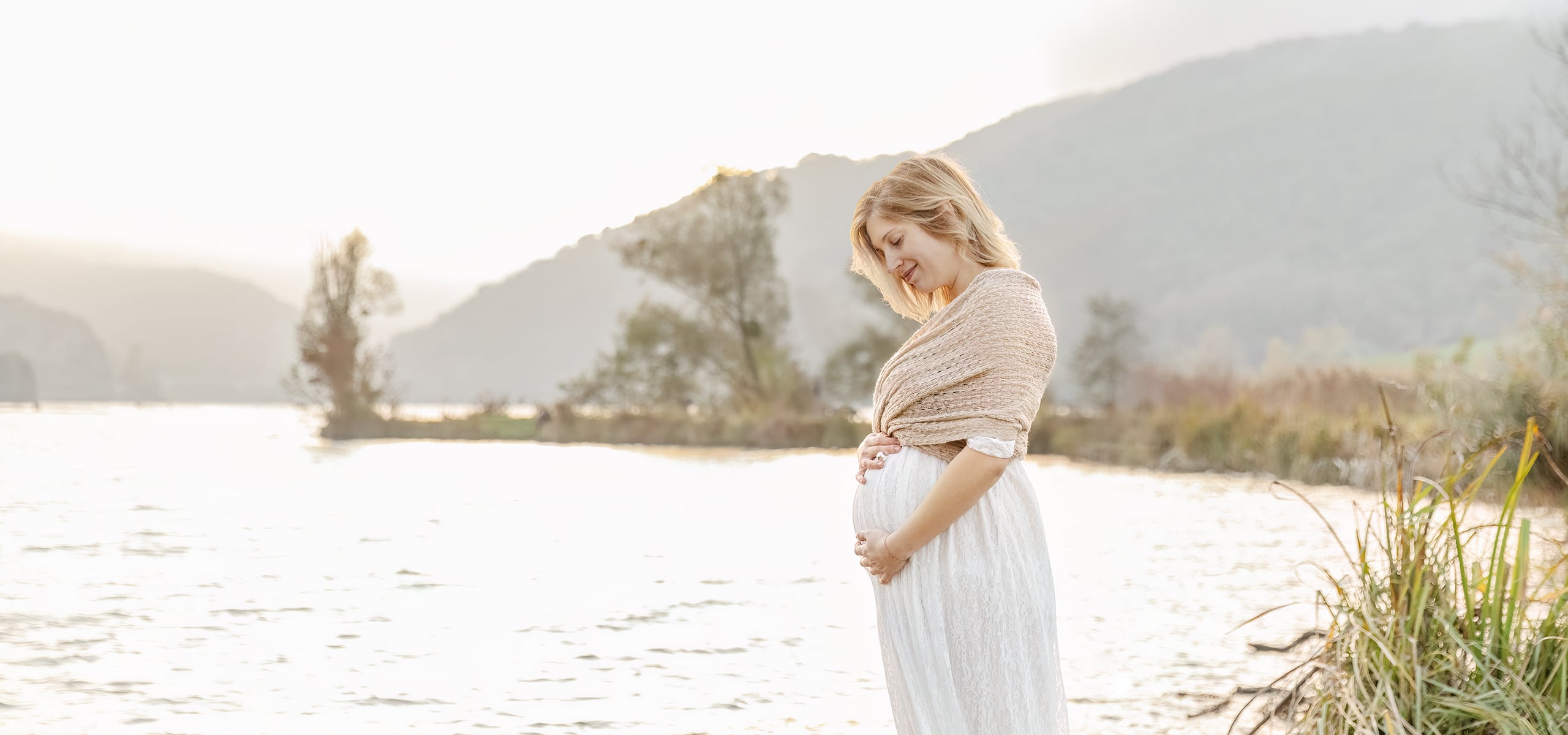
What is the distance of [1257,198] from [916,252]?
305ft

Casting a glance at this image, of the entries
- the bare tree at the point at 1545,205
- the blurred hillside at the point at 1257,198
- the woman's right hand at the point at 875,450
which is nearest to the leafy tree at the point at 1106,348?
the blurred hillside at the point at 1257,198

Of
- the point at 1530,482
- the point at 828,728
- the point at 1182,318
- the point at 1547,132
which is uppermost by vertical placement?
the point at 1547,132

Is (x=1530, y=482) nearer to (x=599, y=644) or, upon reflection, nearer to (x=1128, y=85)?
(x=599, y=644)

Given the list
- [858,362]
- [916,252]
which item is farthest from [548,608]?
[858,362]

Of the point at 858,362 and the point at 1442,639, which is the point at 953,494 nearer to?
the point at 1442,639

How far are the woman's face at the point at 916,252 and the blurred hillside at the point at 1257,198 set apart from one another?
180 feet

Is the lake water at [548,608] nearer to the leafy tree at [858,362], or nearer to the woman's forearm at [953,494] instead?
the woman's forearm at [953,494]

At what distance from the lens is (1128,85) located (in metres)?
109

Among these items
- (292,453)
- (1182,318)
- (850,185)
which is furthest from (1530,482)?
(850,185)

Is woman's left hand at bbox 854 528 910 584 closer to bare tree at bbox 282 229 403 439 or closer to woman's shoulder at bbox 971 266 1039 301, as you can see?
woman's shoulder at bbox 971 266 1039 301

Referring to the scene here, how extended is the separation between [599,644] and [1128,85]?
11258 centimetres

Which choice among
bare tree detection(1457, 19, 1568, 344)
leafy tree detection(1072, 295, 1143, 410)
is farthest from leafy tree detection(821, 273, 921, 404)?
bare tree detection(1457, 19, 1568, 344)

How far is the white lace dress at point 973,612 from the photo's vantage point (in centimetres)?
182

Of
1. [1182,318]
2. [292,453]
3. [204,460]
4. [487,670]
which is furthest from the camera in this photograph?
[1182,318]
